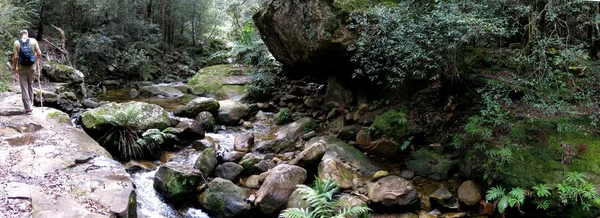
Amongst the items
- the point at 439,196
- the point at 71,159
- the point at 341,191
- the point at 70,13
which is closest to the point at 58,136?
the point at 71,159

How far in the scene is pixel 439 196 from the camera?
645 cm

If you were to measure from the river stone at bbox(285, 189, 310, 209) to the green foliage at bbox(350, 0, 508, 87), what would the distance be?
3.01 meters

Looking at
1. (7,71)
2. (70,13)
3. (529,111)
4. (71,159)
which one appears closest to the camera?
(71,159)

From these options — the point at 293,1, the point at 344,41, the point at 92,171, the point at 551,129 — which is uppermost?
the point at 293,1

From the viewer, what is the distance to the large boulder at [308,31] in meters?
8.87

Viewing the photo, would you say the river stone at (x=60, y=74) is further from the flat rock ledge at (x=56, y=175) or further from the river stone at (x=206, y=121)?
the river stone at (x=206, y=121)

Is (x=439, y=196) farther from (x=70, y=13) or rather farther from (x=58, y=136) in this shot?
(x=70, y=13)

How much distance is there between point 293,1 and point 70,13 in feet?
39.6

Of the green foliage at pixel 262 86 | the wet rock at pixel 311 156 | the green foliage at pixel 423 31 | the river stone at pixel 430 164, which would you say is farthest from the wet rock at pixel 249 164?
the green foliage at pixel 262 86

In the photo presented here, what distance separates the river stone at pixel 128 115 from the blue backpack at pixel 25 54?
5.26 feet

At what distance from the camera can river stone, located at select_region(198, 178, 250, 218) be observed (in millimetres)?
6418

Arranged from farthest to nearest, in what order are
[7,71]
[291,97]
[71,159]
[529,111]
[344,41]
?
[291,97] → [7,71] → [344,41] → [529,111] → [71,159]

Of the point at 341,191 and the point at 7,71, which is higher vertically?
the point at 7,71

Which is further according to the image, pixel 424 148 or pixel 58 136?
pixel 424 148
